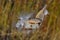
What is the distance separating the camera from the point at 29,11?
1709 millimetres

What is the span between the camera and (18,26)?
165cm

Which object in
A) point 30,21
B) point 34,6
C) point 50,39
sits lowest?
point 50,39

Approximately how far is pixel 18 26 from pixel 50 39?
255 mm

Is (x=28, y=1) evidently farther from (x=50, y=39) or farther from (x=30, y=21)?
(x=50, y=39)

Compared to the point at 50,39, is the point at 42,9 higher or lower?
higher

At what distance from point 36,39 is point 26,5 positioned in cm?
29

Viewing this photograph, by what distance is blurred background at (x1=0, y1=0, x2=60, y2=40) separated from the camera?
1.60m

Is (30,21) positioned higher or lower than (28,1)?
lower

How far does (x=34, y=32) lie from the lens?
5.27ft

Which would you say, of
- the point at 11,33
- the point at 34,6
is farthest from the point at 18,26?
the point at 34,6

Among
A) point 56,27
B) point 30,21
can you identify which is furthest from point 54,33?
point 30,21

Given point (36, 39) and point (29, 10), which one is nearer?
point (36, 39)

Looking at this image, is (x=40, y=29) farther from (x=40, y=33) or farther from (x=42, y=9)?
(x=42, y=9)

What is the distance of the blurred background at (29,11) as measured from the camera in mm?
1604
